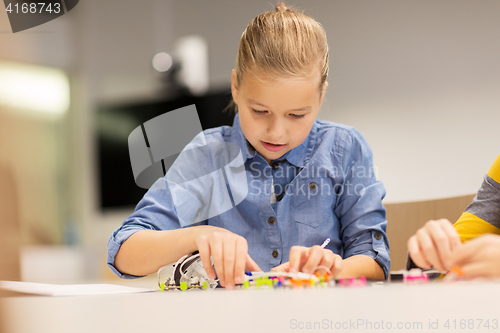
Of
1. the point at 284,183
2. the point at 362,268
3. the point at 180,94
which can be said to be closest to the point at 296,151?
the point at 284,183

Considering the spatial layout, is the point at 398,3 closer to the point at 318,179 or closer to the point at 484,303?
the point at 318,179

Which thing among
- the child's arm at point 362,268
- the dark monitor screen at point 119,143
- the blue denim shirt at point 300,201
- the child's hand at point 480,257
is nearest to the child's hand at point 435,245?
the child's hand at point 480,257

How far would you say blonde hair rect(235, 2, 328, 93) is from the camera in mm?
471

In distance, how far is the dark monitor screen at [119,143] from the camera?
1361 millimetres

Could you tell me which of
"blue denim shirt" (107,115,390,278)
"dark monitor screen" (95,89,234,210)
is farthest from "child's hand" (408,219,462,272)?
"dark monitor screen" (95,89,234,210)

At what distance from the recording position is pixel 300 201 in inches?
21.8

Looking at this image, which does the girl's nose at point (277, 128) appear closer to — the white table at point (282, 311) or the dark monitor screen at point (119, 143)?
the white table at point (282, 311)

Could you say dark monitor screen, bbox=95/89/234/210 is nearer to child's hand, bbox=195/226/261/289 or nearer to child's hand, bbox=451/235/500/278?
child's hand, bbox=195/226/261/289

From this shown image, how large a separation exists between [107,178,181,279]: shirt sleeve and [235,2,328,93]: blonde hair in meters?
0.18

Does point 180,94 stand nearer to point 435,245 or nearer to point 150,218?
point 150,218

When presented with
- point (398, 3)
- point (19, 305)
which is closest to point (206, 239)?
point (19, 305)

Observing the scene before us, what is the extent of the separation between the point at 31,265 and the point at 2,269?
5.35 feet

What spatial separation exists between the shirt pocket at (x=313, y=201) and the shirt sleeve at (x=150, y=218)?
170 millimetres

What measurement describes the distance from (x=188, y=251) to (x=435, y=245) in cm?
25
